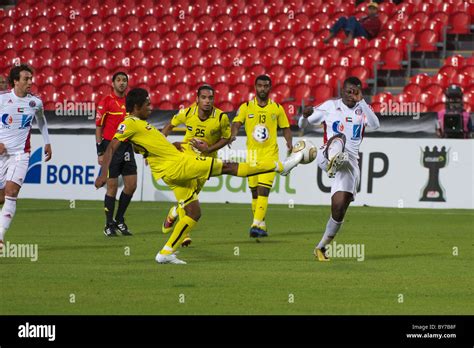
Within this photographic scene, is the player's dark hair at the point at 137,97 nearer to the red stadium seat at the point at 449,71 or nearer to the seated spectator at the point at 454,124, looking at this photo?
the seated spectator at the point at 454,124

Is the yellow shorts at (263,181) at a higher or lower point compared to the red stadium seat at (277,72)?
lower

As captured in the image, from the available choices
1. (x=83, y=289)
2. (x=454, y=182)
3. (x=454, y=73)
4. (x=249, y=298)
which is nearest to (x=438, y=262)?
(x=249, y=298)

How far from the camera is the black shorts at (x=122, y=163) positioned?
16.2m

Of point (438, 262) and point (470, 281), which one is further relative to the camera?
point (438, 262)

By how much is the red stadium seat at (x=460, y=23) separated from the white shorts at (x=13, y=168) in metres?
16.2

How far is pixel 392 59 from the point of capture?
26812 mm

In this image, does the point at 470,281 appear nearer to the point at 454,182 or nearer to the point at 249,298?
the point at 249,298

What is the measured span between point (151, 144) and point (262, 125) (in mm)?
4550

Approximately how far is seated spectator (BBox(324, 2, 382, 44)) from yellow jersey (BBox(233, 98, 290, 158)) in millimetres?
11410

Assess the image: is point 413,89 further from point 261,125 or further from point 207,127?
point 207,127

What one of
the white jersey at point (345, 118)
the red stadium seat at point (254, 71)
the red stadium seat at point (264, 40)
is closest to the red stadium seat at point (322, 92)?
the red stadium seat at point (254, 71)

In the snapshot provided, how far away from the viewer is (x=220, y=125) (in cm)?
1502
